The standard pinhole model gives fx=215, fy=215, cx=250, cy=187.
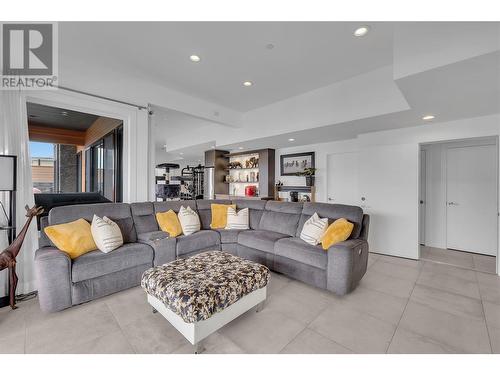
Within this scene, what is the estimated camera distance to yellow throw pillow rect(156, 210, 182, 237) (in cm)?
313

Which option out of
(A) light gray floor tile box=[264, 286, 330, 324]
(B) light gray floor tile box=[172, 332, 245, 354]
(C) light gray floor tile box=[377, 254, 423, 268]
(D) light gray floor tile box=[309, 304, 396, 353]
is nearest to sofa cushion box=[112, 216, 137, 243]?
(B) light gray floor tile box=[172, 332, 245, 354]

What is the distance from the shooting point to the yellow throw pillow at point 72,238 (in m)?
2.21

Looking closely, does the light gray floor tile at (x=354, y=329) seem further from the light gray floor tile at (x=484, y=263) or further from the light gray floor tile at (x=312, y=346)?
the light gray floor tile at (x=484, y=263)

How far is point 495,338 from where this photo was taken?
171cm

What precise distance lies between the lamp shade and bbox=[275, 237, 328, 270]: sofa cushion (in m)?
2.97

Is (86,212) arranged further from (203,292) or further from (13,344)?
(203,292)

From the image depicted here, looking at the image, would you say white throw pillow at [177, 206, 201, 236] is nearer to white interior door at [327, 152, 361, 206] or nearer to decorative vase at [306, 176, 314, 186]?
decorative vase at [306, 176, 314, 186]

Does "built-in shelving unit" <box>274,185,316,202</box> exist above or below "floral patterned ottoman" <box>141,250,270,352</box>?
above

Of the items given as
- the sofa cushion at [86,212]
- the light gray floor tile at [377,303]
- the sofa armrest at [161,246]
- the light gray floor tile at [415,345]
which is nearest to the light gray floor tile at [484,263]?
the light gray floor tile at [377,303]

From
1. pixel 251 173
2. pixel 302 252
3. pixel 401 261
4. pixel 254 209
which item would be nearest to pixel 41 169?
pixel 254 209

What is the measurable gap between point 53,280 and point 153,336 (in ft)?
Answer: 3.65

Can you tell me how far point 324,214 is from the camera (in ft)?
10.2
